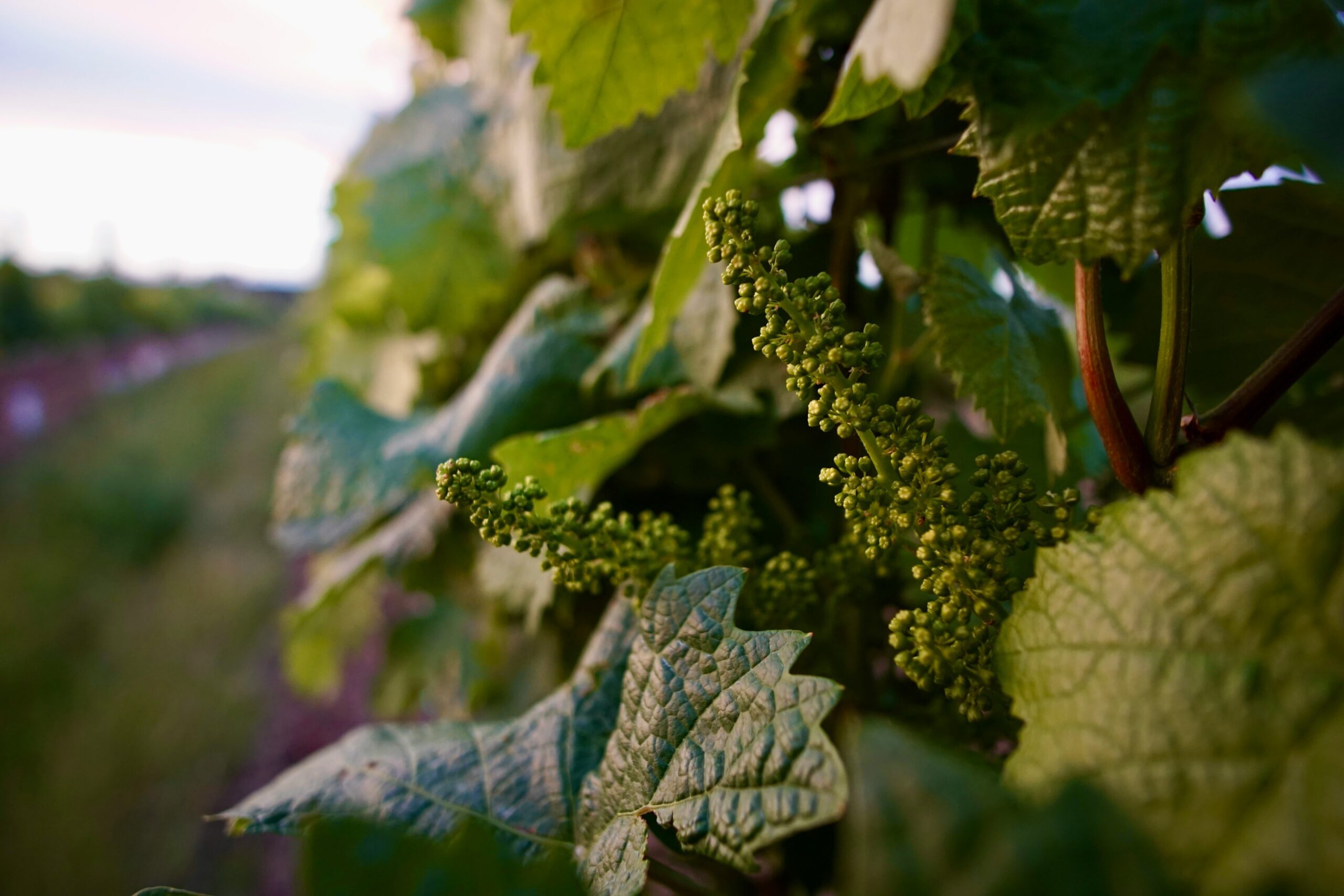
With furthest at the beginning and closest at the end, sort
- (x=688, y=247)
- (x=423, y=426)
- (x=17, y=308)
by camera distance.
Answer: (x=17, y=308)
(x=423, y=426)
(x=688, y=247)

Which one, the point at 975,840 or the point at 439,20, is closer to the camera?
the point at 975,840

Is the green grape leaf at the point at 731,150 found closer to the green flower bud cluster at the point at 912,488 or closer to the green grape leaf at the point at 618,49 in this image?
the green grape leaf at the point at 618,49

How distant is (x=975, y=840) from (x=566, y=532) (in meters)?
0.28

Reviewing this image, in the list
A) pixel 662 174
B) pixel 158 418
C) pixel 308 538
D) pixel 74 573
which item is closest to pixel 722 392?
pixel 662 174

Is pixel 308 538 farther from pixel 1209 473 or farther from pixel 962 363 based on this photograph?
pixel 1209 473

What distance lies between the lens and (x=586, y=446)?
68cm

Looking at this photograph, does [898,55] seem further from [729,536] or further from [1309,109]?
[729,536]

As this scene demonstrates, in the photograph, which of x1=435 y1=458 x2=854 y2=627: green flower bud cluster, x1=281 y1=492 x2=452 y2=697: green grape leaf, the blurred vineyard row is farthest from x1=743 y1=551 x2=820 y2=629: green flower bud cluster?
the blurred vineyard row

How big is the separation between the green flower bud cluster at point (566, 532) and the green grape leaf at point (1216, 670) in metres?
0.23

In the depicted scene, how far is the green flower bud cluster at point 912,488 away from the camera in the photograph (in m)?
0.36

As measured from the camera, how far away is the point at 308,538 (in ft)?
3.39

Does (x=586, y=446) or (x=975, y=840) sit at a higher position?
(x=586, y=446)

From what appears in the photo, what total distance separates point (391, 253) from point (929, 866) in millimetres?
1225

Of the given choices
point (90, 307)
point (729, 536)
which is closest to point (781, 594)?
point (729, 536)
